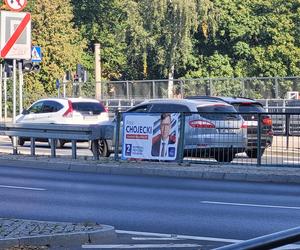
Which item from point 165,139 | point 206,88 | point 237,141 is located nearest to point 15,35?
point 165,139

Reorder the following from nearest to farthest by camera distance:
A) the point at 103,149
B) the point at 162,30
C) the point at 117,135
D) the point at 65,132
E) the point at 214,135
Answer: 1. the point at 214,135
2. the point at 117,135
3. the point at 65,132
4. the point at 103,149
5. the point at 162,30

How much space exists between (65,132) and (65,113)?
6.74 meters

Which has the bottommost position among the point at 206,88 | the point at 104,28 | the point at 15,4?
the point at 206,88

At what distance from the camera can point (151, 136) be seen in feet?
56.0

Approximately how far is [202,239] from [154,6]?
152ft

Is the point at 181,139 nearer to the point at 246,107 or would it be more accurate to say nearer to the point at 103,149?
the point at 103,149

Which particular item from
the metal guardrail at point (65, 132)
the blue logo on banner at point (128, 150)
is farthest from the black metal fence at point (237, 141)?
the metal guardrail at point (65, 132)

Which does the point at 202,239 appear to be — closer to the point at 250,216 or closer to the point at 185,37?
the point at 250,216

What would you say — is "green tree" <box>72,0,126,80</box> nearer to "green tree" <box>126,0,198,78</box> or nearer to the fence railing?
"green tree" <box>126,0,198,78</box>

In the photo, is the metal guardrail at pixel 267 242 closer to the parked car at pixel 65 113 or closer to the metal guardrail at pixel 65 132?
the metal guardrail at pixel 65 132

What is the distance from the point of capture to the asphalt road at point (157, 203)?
922 cm

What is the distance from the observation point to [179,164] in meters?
17.0

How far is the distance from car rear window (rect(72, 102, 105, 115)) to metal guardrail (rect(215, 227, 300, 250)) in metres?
22.8

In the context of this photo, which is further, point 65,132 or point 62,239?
point 65,132
